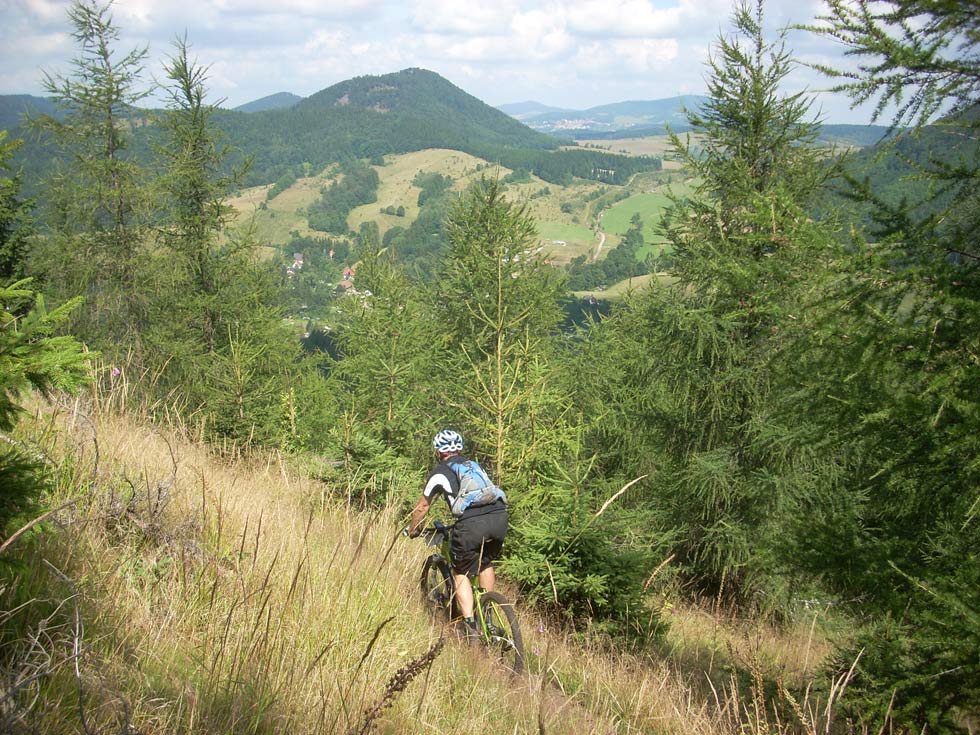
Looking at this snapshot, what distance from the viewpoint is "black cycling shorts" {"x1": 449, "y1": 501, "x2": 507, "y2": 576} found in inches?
179

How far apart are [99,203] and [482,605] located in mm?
16523

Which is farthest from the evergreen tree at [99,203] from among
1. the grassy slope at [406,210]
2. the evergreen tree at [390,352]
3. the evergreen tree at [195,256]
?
the grassy slope at [406,210]

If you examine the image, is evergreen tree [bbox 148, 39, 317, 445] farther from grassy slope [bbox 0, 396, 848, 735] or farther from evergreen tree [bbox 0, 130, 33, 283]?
grassy slope [bbox 0, 396, 848, 735]

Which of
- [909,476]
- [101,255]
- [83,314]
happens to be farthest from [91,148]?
[909,476]

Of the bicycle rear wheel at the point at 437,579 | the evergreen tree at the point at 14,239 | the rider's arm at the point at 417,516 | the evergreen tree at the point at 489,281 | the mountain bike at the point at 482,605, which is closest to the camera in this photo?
the mountain bike at the point at 482,605

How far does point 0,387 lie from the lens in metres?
1.90

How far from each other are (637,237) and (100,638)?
117501mm

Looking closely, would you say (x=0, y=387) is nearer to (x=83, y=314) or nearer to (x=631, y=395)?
(x=631, y=395)

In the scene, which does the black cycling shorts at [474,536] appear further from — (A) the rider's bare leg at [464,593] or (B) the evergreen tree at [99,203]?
(B) the evergreen tree at [99,203]

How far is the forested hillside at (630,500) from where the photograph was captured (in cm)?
214

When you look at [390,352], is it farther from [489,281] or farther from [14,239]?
[14,239]

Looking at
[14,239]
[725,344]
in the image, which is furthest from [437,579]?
[14,239]

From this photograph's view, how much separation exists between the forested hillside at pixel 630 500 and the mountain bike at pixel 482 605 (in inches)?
9.0

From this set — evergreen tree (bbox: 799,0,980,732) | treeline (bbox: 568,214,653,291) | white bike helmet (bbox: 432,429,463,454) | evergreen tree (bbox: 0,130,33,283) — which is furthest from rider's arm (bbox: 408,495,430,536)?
treeline (bbox: 568,214,653,291)
